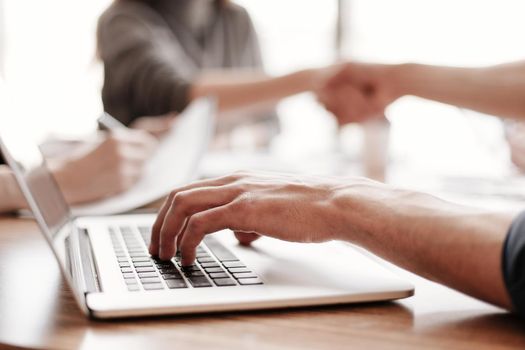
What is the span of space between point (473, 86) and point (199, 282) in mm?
925

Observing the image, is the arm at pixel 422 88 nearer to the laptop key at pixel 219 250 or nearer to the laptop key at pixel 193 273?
the laptop key at pixel 219 250

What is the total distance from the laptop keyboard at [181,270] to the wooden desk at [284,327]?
0.05 metres

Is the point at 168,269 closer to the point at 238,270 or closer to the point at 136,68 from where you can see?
the point at 238,270

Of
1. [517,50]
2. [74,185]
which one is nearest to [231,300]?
[74,185]

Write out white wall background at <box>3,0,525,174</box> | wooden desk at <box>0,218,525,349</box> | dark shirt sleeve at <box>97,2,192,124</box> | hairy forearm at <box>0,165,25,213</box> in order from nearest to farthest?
wooden desk at <box>0,218,525,349</box> → hairy forearm at <box>0,165,25,213</box> → dark shirt sleeve at <box>97,2,192,124</box> → white wall background at <box>3,0,525,174</box>

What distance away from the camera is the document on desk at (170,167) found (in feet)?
2.97

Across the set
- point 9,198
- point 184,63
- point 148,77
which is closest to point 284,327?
point 9,198

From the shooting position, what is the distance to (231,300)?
45cm

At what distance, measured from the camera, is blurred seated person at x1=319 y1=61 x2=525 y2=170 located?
1181mm

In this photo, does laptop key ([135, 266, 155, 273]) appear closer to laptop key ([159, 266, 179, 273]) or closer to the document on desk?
laptop key ([159, 266, 179, 273])

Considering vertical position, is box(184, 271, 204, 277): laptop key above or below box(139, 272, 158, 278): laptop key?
below

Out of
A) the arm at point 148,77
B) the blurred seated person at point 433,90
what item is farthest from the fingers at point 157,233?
the arm at point 148,77

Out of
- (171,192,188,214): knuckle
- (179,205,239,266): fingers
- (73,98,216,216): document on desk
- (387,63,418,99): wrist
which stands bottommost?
(73,98,216,216): document on desk

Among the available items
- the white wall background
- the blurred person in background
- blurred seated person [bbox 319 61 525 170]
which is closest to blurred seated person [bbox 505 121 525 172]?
blurred seated person [bbox 319 61 525 170]
